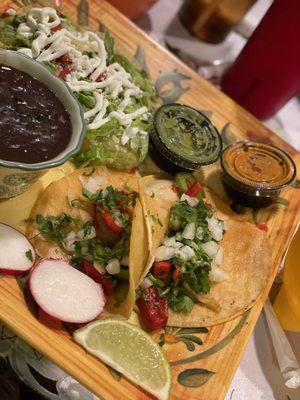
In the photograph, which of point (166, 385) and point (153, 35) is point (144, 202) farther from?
point (153, 35)

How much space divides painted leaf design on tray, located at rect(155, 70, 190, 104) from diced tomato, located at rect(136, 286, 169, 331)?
1519mm

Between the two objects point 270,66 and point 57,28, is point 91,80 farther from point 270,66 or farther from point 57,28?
point 270,66

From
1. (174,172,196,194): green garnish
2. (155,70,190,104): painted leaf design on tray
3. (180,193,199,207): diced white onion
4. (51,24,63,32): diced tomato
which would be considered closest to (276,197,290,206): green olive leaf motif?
(174,172,196,194): green garnish

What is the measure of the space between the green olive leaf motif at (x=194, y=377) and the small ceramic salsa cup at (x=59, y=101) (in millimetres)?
1151

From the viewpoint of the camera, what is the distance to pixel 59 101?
2.79 meters

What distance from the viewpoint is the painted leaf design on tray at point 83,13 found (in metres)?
3.86

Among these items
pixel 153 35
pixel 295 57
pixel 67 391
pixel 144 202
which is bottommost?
pixel 67 391

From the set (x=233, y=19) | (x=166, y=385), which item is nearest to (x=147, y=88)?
(x=233, y=19)

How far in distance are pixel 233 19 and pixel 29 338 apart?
11.3 ft

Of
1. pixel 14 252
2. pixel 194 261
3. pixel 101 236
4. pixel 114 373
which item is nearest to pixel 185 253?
pixel 194 261

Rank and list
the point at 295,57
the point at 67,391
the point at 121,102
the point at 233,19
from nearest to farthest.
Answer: the point at 67,391
the point at 121,102
the point at 295,57
the point at 233,19

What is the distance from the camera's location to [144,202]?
290 centimetres

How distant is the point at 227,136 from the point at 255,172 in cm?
47

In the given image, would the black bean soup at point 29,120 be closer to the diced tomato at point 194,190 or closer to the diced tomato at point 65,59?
the diced tomato at point 65,59
